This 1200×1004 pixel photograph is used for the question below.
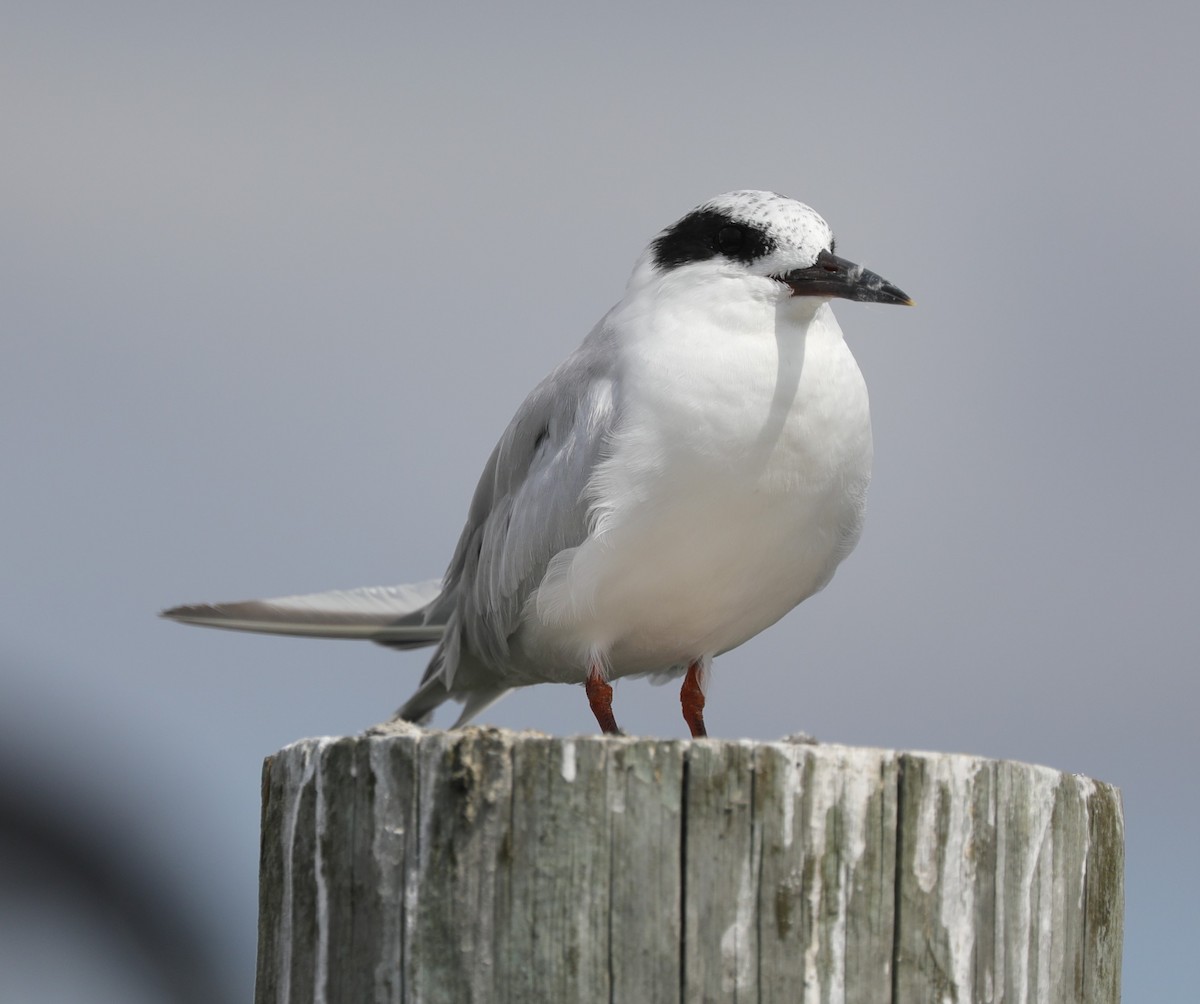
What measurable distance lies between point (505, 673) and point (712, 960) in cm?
343

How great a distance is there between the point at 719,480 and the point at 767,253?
0.87 m

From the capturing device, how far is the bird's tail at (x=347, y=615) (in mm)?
5738

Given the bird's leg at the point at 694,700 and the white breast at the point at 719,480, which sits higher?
the white breast at the point at 719,480

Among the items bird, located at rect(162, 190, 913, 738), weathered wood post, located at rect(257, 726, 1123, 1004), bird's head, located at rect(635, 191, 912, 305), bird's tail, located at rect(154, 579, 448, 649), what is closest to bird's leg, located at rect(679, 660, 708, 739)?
bird, located at rect(162, 190, 913, 738)

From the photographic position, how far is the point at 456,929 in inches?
121

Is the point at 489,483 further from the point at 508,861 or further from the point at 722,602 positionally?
the point at 508,861

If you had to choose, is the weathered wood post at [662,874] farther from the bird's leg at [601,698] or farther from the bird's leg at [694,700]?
the bird's leg at [694,700]

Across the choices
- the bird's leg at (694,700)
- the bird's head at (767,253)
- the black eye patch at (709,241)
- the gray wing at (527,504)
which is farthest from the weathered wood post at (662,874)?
the bird's leg at (694,700)

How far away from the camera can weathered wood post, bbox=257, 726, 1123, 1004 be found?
3020 millimetres

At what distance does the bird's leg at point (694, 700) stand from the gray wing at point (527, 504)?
760mm

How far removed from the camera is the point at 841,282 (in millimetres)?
5352

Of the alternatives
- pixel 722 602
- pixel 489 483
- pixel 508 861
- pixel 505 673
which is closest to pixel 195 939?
pixel 505 673

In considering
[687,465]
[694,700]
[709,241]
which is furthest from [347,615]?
[709,241]

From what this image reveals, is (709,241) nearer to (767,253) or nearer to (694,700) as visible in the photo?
(767,253)
